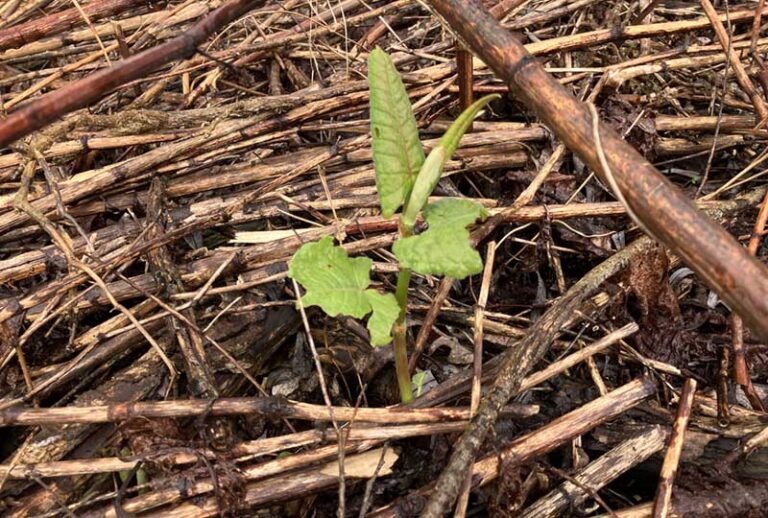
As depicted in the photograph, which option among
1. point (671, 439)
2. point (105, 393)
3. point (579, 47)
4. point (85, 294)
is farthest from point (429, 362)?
point (579, 47)

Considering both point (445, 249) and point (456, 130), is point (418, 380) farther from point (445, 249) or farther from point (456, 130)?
point (456, 130)

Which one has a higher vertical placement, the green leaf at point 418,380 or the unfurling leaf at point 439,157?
the unfurling leaf at point 439,157

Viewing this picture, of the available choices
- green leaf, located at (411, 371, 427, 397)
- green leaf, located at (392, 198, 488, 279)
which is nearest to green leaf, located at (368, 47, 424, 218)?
green leaf, located at (392, 198, 488, 279)

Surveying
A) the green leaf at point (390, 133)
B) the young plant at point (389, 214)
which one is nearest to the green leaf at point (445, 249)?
the young plant at point (389, 214)

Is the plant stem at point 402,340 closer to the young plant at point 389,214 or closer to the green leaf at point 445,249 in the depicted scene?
the young plant at point 389,214

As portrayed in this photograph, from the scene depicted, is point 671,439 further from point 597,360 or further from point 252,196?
point 252,196

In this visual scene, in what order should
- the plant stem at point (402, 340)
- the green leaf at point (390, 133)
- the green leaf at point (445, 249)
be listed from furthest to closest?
the plant stem at point (402, 340), the green leaf at point (390, 133), the green leaf at point (445, 249)

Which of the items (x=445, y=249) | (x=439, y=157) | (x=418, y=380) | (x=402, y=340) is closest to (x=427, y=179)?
(x=439, y=157)
